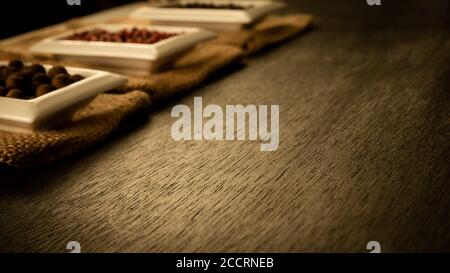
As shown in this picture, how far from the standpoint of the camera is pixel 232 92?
126 centimetres

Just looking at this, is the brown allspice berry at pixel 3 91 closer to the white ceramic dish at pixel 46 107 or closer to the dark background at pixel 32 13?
the white ceramic dish at pixel 46 107

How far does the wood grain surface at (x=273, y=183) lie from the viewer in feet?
2.13

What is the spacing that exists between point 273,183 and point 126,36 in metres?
0.82

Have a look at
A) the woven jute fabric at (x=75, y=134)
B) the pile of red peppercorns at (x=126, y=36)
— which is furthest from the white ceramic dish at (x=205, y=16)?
the woven jute fabric at (x=75, y=134)

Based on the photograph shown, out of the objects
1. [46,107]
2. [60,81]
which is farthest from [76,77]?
[46,107]

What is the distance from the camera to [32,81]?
1.06 metres

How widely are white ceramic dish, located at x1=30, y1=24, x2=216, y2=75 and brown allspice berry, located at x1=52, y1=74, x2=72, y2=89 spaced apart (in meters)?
0.29

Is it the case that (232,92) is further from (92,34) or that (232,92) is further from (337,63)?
(92,34)

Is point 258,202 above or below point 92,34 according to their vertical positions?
below

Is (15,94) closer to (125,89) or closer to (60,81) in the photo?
(60,81)

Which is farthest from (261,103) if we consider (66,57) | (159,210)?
(66,57)

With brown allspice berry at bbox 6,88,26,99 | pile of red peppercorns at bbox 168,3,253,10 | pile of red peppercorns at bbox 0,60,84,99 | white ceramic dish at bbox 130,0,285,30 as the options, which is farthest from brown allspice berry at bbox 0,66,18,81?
pile of red peppercorns at bbox 168,3,253,10
